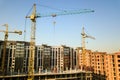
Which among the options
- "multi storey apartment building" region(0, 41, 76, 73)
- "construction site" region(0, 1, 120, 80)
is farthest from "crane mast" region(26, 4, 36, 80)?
"multi storey apartment building" region(0, 41, 76, 73)

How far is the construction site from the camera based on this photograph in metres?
64.8

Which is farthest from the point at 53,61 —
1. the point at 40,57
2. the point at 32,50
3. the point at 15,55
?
the point at 32,50

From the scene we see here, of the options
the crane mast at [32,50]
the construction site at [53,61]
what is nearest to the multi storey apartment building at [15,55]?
the construction site at [53,61]

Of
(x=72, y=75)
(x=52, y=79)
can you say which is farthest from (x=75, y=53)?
(x=52, y=79)

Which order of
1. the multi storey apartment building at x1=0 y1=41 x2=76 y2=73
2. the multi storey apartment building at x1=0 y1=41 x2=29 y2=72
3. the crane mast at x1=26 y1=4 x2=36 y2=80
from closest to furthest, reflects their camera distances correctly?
the crane mast at x1=26 y1=4 x2=36 y2=80, the multi storey apartment building at x1=0 y1=41 x2=29 y2=72, the multi storey apartment building at x1=0 y1=41 x2=76 y2=73

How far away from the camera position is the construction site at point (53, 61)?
64.8 metres

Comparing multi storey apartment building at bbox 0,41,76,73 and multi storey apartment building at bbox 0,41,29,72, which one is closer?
multi storey apartment building at bbox 0,41,29,72

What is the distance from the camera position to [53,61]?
114 meters

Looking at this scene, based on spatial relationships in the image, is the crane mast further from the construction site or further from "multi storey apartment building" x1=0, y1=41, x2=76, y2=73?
"multi storey apartment building" x1=0, y1=41, x2=76, y2=73

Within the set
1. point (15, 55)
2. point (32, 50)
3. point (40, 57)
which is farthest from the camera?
point (40, 57)

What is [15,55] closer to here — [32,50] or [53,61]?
[53,61]

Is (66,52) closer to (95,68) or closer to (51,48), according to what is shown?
(51,48)

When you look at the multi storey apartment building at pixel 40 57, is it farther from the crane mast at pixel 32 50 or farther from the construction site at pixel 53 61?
the crane mast at pixel 32 50

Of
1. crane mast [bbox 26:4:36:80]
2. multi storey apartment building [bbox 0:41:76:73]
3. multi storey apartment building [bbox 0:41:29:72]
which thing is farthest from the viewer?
multi storey apartment building [bbox 0:41:76:73]
